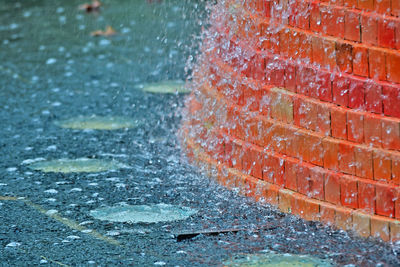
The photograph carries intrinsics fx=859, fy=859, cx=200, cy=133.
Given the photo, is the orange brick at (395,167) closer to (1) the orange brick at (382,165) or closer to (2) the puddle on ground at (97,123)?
(1) the orange brick at (382,165)

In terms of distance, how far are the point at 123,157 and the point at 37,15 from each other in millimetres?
8204

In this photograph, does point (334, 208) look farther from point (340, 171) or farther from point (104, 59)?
point (104, 59)

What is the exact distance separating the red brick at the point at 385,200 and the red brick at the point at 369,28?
2.62 ft

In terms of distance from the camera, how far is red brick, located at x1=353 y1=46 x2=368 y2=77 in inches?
186

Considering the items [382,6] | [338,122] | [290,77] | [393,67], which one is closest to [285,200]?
[338,122]

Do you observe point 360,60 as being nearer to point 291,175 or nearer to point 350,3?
point 350,3

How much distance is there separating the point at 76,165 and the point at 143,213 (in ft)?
4.56

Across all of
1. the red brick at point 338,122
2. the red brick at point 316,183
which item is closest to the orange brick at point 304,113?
the red brick at point 338,122

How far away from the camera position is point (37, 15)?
566 inches

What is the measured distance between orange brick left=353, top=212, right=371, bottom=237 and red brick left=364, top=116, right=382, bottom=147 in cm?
39

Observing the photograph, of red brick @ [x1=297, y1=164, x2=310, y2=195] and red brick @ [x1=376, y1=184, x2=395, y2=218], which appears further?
red brick @ [x1=297, y1=164, x2=310, y2=195]

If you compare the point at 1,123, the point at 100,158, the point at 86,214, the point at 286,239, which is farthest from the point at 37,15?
the point at 286,239

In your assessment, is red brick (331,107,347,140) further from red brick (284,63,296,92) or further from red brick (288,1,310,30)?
→ red brick (288,1,310,30)

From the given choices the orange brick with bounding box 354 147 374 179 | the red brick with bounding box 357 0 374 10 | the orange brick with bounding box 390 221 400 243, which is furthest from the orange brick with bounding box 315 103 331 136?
the orange brick with bounding box 390 221 400 243
